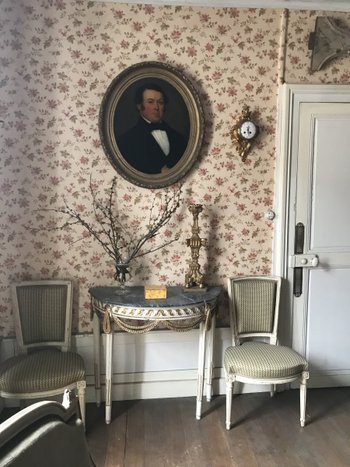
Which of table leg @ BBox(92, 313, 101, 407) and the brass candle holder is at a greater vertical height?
the brass candle holder

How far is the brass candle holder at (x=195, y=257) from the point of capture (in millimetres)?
2812

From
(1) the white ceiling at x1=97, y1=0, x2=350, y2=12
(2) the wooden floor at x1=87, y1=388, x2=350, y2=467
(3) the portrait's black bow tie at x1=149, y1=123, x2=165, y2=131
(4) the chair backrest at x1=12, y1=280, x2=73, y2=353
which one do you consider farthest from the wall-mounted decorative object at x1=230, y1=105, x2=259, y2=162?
(2) the wooden floor at x1=87, y1=388, x2=350, y2=467

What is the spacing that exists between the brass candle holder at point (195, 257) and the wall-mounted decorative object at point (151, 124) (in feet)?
0.87

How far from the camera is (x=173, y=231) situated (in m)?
2.94

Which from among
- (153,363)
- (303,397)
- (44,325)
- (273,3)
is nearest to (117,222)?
(44,325)

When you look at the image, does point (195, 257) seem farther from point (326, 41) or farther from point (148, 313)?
point (326, 41)

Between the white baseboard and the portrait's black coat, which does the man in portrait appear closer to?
the portrait's black coat

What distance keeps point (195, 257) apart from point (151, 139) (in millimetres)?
795

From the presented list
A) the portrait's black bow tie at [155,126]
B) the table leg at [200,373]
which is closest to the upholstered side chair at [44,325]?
the table leg at [200,373]

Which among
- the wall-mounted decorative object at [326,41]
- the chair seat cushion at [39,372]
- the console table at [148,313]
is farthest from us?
the wall-mounted decorative object at [326,41]

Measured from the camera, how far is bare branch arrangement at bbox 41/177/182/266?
2850 mm

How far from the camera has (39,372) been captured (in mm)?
2432

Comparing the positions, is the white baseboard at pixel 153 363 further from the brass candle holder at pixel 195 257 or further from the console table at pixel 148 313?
the brass candle holder at pixel 195 257

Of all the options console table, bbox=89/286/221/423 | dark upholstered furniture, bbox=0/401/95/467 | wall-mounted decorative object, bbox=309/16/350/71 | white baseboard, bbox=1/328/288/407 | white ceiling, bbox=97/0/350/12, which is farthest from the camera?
white baseboard, bbox=1/328/288/407
